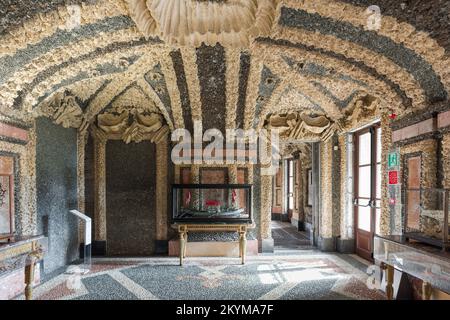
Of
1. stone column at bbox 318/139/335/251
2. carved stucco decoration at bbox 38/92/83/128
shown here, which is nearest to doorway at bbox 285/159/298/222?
stone column at bbox 318/139/335/251

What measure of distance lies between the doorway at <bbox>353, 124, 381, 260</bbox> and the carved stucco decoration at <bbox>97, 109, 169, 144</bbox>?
170 inches

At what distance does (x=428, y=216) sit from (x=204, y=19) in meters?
3.50

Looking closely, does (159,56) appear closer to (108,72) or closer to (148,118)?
(108,72)

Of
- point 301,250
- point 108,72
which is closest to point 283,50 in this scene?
point 108,72

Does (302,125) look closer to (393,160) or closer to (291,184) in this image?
(393,160)

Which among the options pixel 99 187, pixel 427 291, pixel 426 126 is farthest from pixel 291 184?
pixel 427 291

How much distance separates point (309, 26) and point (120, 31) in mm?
2343

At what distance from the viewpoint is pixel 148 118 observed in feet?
22.5

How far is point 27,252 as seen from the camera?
3.84 metres

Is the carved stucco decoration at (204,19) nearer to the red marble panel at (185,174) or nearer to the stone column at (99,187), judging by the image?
the red marble panel at (185,174)

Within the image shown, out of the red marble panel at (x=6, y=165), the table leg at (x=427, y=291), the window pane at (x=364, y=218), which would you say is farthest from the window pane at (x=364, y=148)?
the red marble panel at (x=6, y=165)

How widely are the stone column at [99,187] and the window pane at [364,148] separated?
568cm

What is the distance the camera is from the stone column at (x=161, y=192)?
6.96 metres

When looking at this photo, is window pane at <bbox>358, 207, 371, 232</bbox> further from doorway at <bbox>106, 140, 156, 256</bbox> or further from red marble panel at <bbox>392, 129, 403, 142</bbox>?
doorway at <bbox>106, 140, 156, 256</bbox>
